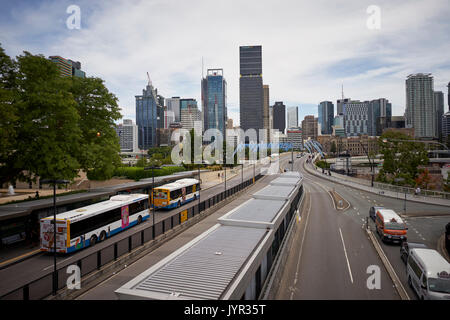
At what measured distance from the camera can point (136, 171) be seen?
→ 5056cm

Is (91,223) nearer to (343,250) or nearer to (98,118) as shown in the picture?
(98,118)

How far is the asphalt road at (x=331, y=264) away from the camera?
46.1 feet

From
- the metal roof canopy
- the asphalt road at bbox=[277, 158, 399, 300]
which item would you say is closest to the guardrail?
the asphalt road at bbox=[277, 158, 399, 300]

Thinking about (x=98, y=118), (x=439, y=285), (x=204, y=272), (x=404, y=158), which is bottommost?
(x=439, y=285)

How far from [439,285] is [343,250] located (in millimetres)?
8549

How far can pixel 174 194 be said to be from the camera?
34.6 metres

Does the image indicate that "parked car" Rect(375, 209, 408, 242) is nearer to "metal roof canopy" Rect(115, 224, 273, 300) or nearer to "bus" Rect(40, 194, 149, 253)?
"metal roof canopy" Rect(115, 224, 273, 300)

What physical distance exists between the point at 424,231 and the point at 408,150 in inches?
1225

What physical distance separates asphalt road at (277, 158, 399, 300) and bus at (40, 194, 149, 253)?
14046 mm

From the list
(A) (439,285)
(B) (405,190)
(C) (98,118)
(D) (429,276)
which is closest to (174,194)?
(C) (98,118)

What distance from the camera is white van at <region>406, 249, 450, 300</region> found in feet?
39.7

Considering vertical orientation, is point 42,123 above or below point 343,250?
above

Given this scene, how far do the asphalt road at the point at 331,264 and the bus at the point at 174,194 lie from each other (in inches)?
607
